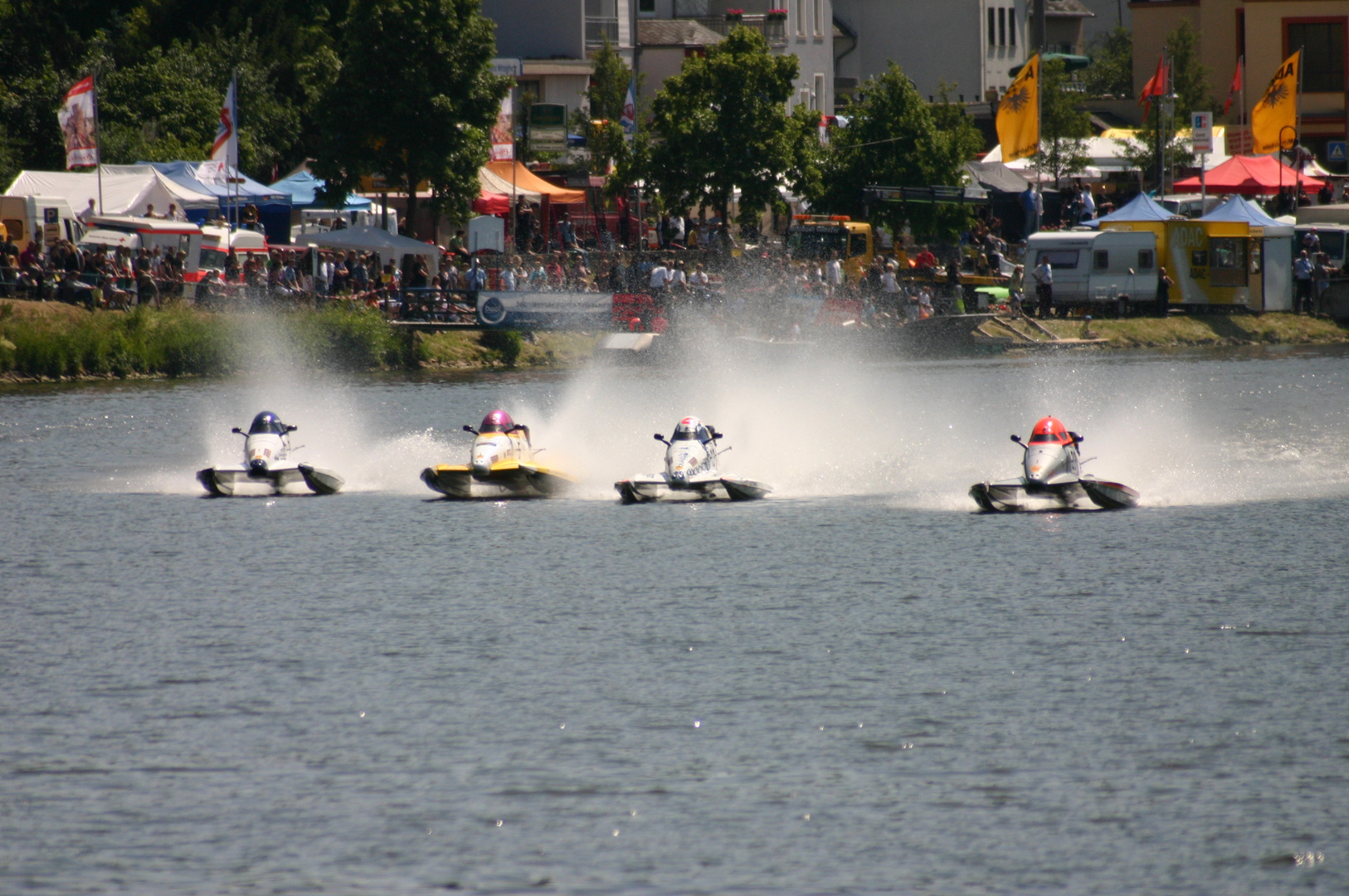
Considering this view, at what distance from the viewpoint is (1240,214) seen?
190 feet

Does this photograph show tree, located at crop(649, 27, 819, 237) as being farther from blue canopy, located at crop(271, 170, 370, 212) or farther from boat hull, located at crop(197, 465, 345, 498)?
boat hull, located at crop(197, 465, 345, 498)

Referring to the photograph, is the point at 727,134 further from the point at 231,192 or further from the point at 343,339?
the point at 231,192

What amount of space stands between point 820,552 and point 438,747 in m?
11.1

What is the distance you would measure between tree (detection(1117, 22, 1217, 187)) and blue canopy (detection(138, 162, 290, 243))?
96.2ft

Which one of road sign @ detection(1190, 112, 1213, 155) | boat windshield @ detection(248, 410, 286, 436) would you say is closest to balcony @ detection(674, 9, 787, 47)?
road sign @ detection(1190, 112, 1213, 155)

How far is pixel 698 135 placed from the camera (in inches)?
2334

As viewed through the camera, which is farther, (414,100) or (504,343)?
(414,100)

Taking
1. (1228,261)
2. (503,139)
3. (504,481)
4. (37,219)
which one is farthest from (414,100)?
(504,481)

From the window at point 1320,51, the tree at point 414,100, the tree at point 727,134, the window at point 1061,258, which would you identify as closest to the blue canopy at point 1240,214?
the window at point 1061,258

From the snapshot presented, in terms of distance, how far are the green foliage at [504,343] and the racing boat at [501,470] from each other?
22.5 metres

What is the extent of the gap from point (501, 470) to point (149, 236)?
2378cm

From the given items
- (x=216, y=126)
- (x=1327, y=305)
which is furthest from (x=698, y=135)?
(x=1327, y=305)

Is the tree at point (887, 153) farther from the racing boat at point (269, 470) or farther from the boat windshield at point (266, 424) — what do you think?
the boat windshield at point (266, 424)

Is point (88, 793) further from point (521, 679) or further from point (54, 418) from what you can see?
point (54, 418)
